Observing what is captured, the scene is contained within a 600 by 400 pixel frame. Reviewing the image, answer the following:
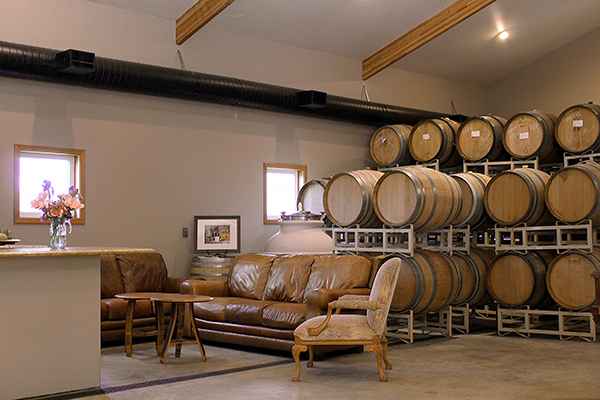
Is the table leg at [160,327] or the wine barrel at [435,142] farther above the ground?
the wine barrel at [435,142]

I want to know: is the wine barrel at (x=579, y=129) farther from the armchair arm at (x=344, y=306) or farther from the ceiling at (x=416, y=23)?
the armchair arm at (x=344, y=306)

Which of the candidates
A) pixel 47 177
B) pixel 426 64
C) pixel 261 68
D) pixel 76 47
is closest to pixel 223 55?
pixel 261 68

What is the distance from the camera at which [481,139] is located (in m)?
9.91

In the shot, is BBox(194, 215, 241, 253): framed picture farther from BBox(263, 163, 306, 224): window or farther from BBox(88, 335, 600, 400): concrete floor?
BBox(88, 335, 600, 400): concrete floor

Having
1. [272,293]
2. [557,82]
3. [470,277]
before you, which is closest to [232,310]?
[272,293]

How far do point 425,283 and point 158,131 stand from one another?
3.82 m

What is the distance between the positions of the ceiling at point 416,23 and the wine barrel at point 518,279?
3.80 m

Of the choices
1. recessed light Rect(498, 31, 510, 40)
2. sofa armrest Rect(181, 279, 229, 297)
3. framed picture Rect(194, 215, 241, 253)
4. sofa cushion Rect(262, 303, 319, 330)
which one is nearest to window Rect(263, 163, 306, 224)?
framed picture Rect(194, 215, 241, 253)

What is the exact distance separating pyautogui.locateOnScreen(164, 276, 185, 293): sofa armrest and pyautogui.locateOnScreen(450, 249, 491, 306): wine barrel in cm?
308

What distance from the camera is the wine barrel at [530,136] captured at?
933 centimetres

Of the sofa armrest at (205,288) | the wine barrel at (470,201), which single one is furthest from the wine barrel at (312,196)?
the sofa armrest at (205,288)

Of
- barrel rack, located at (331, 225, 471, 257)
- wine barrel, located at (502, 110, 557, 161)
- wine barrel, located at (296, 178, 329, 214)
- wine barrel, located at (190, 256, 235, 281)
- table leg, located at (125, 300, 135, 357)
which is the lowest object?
table leg, located at (125, 300, 135, 357)

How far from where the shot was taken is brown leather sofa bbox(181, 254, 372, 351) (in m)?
6.82

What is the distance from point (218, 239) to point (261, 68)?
8.14ft
